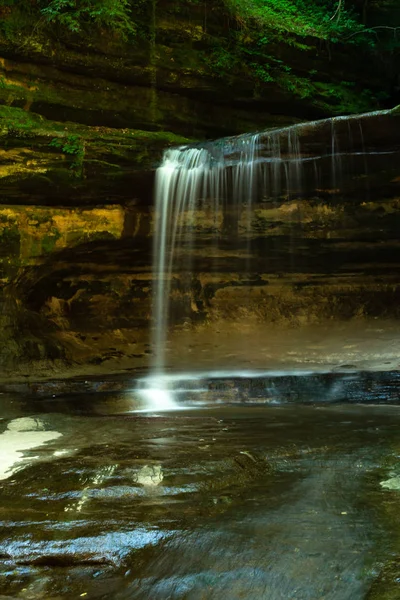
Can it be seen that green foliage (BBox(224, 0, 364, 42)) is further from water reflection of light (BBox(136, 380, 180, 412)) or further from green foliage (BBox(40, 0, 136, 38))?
water reflection of light (BBox(136, 380, 180, 412))

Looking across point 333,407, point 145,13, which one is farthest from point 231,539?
point 145,13

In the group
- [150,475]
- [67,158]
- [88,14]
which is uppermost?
[88,14]

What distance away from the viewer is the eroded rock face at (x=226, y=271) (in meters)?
10.1

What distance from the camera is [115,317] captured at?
41.0 feet

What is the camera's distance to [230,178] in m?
9.78

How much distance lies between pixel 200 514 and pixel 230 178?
25.3 feet

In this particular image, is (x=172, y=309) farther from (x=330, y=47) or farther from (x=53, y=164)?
(x=330, y=47)

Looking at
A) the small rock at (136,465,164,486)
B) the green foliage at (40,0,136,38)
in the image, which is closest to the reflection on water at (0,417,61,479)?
the small rock at (136,465,164,486)

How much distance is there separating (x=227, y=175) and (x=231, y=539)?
798 cm

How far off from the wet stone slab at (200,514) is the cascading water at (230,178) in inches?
139

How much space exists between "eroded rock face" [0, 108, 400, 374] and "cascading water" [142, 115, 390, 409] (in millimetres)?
70

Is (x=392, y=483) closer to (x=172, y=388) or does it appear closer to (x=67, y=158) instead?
(x=172, y=388)

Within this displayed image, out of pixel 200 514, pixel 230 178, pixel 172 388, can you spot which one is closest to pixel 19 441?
pixel 200 514

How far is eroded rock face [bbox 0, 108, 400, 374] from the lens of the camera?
396 inches
